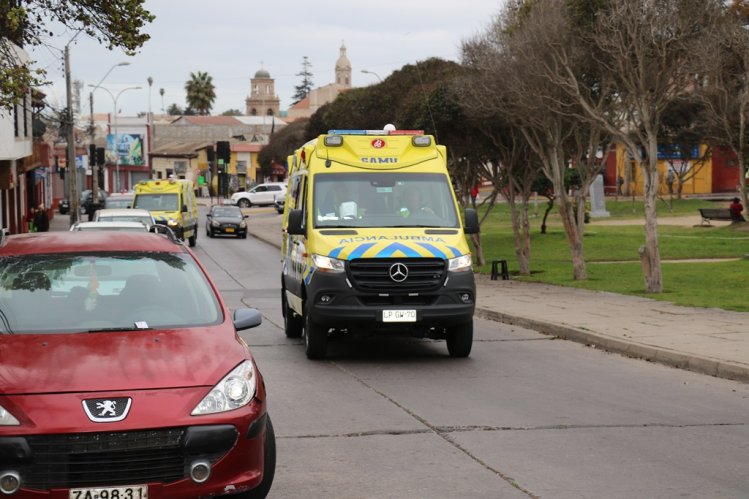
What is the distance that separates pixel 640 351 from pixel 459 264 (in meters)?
2.71

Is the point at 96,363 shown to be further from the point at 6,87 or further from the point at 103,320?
the point at 6,87

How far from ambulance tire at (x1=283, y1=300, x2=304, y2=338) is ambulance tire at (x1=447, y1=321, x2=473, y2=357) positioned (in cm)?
285

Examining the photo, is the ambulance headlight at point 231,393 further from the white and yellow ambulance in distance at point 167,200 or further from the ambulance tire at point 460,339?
the white and yellow ambulance in distance at point 167,200

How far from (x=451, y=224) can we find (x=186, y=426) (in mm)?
8494

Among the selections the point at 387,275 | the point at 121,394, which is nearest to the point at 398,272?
the point at 387,275

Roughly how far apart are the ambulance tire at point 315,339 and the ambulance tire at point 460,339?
1546mm

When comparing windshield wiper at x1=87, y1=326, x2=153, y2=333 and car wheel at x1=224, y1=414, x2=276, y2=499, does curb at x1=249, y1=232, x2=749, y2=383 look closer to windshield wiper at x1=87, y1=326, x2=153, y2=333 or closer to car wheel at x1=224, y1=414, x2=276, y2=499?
car wheel at x1=224, y1=414, x2=276, y2=499

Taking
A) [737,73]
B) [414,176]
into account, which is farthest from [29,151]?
[414,176]

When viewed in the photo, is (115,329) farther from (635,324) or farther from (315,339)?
(635,324)

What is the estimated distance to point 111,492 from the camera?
5535 mm

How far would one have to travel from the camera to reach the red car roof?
7.40m

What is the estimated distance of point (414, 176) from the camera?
46.8 feet

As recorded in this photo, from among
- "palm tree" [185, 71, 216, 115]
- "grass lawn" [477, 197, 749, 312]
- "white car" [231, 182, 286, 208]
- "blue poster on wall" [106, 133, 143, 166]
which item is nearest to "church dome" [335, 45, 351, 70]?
"palm tree" [185, 71, 216, 115]

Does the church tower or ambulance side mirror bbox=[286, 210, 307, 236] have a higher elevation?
the church tower
